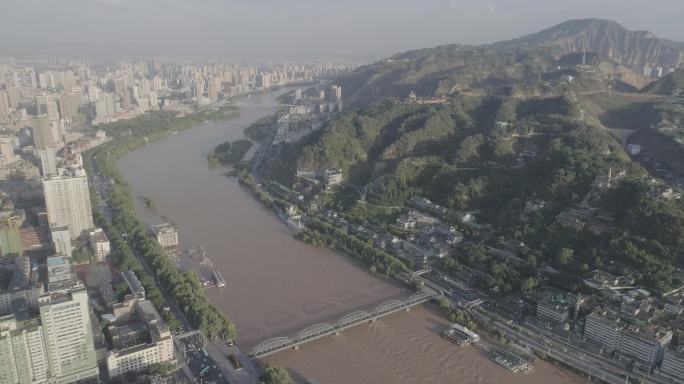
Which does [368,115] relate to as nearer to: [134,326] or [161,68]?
[134,326]

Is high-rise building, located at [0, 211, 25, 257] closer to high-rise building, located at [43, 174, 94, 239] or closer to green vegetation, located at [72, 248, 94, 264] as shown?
high-rise building, located at [43, 174, 94, 239]

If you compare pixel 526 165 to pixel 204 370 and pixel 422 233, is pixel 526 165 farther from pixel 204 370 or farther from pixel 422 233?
pixel 204 370

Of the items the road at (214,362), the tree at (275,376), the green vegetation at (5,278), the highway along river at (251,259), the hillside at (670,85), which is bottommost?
the highway along river at (251,259)

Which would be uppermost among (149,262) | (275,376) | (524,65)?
(524,65)

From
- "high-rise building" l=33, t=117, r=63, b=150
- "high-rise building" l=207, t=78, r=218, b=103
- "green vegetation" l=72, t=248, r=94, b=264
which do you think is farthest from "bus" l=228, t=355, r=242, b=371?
"high-rise building" l=207, t=78, r=218, b=103

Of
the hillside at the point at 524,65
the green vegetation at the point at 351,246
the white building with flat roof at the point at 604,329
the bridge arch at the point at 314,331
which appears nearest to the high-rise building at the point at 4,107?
the hillside at the point at 524,65

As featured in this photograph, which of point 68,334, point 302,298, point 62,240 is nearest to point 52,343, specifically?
point 68,334

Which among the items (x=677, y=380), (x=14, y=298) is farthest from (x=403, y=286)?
(x=14, y=298)

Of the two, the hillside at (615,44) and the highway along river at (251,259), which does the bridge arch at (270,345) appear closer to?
the highway along river at (251,259)
